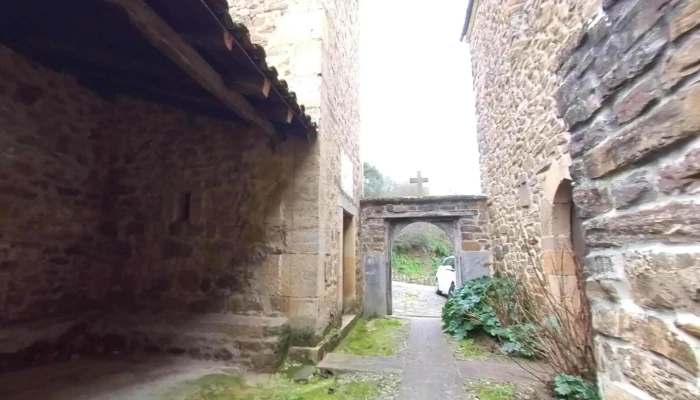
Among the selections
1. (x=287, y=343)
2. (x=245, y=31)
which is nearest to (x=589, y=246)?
(x=245, y=31)

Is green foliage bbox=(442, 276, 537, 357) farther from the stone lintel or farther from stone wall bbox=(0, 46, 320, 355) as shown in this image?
stone wall bbox=(0, 46, 320, 355)

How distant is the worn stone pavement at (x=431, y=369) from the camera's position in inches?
111

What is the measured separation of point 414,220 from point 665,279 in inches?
230

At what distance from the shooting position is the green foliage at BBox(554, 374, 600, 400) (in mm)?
2318

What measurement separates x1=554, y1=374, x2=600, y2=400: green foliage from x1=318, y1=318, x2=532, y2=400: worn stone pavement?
562 mm

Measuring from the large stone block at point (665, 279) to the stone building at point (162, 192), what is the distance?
242cm

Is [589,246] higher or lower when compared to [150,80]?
lower

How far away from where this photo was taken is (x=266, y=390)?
281cm

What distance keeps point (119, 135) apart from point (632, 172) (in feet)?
16.6

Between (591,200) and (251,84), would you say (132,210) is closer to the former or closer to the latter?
(251,84)

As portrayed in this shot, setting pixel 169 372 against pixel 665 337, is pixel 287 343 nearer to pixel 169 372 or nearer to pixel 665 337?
pixel 169 372

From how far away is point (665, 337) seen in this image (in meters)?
0.80

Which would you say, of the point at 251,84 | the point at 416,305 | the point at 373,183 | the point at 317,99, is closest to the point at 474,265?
the point at 416,305

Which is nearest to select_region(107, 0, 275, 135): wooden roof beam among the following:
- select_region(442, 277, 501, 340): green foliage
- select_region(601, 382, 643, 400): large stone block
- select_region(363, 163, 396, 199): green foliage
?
select_region(601, 382, 643, 400): large stone block
